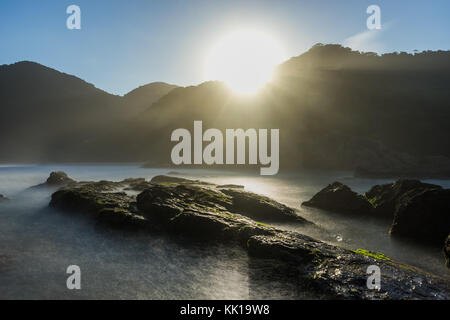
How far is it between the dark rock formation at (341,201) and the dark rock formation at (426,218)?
6693 millimetres

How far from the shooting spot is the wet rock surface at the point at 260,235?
990 centimetres

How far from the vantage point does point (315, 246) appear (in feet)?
43.7

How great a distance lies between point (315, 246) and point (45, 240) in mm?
15673

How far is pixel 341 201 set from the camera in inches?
1029

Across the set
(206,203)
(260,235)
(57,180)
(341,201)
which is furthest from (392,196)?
(57,180)

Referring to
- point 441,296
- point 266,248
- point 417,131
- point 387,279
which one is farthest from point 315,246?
point 417,131

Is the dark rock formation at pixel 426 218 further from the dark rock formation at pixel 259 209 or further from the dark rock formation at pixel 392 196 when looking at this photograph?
the dark rock formation at pixel 259 209

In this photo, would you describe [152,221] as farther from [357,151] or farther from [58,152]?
[58,152]

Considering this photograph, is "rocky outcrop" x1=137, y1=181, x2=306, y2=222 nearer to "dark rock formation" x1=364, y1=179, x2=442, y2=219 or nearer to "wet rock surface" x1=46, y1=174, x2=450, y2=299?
"wet rock surface" x1=46, y1=174, x2=450, y2=299

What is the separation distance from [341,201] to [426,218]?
30.0 feet

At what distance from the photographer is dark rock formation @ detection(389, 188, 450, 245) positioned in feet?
53.8
